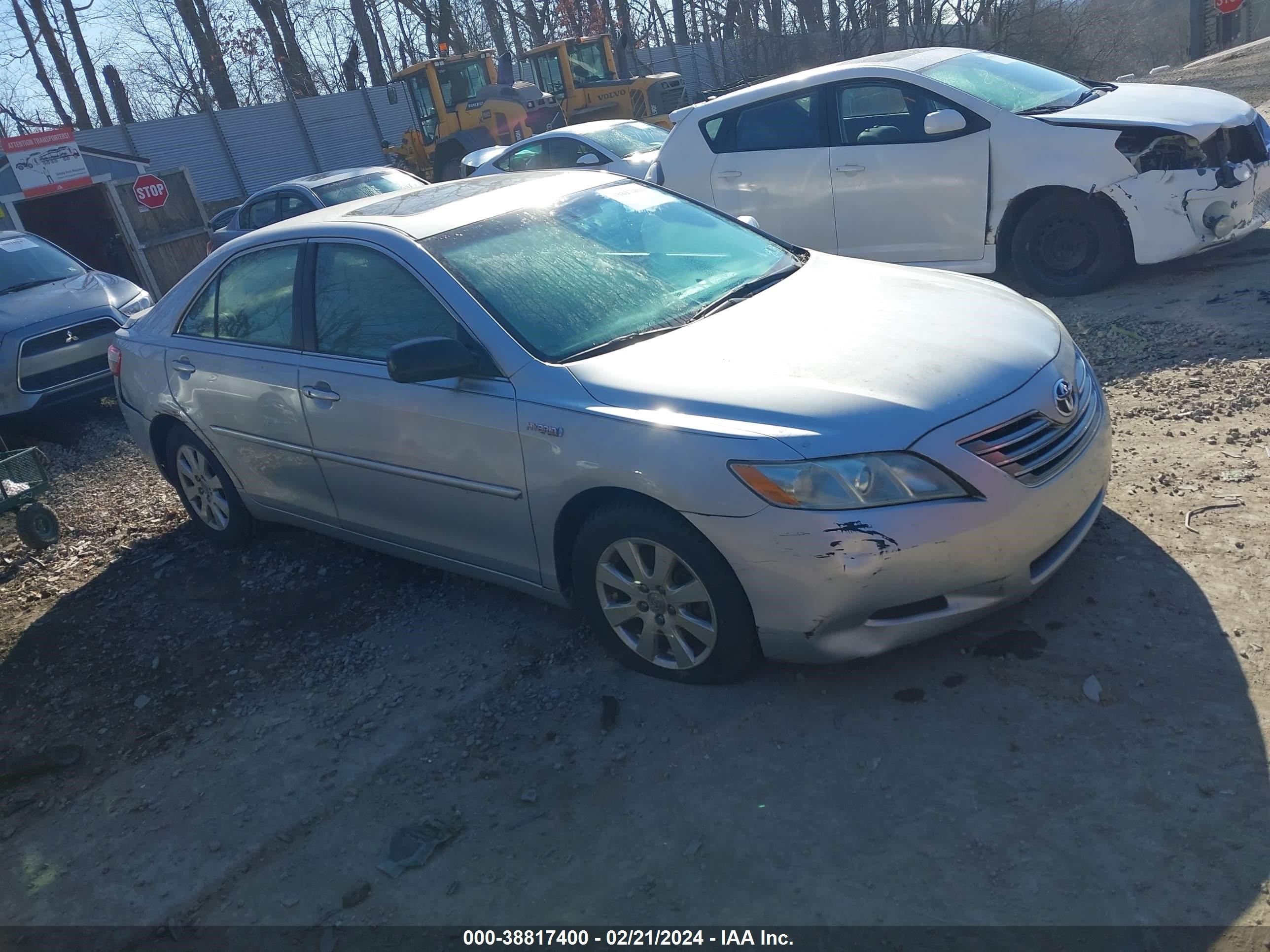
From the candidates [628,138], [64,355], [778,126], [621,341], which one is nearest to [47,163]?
[64,355]

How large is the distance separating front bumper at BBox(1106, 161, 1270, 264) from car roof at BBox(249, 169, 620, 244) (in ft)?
11.2

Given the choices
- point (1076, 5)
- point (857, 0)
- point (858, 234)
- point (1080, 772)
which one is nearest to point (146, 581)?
point (1080, 772)

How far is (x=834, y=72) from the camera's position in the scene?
742 centimetres

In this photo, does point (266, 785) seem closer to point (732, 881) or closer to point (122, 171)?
point (732, 881)

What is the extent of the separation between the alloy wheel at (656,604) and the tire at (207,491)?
253 cm

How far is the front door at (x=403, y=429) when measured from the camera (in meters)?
3.66

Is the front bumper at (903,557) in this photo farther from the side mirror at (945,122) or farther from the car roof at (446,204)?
the side mirror at (945,122)

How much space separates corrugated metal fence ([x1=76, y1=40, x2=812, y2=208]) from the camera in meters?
28.3

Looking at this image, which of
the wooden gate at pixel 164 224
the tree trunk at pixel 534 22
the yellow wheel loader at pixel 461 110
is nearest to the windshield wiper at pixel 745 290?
the wooden gate at pixel 164 224

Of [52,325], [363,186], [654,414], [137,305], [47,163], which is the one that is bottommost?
[137,305]

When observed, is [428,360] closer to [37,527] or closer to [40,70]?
[37,527]

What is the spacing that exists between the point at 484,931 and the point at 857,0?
34.6 metres

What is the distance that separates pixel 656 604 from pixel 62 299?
8.10m

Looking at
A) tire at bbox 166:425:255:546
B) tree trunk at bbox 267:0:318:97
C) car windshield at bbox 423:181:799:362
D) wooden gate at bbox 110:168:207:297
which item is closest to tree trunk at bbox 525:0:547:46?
tree trunk at bbox 267:0:318:97
